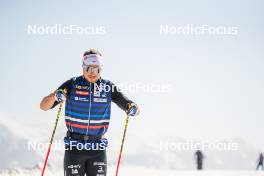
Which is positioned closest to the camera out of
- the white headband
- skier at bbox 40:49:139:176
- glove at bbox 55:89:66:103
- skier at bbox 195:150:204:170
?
glove at bbox 55:89:66:103

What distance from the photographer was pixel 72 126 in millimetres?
5828

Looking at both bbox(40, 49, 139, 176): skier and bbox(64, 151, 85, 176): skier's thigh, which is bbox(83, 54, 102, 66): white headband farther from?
bbox(64, 151, 85, 176): skier's thigh

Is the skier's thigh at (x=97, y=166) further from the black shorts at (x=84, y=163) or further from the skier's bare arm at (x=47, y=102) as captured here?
the skier's bare arm at (x=47, y=102)

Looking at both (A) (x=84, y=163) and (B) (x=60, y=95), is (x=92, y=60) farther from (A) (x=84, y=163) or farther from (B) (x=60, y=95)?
(A) (x=84, y=163)

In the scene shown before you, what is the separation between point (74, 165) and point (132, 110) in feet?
3.53

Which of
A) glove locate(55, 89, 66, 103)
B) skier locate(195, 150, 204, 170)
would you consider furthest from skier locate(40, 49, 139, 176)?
skier locate(195, 150, 204, 170)

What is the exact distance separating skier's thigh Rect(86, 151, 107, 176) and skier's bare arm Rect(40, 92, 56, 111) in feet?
2.94

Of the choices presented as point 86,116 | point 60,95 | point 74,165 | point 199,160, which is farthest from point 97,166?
point 199,160

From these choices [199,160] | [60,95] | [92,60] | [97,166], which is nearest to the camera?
[60,95]

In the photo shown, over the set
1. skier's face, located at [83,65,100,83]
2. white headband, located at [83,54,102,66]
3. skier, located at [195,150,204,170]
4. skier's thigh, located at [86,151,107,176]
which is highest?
white headband, located at [83,54,102,66]

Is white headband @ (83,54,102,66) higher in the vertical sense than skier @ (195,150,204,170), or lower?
higher

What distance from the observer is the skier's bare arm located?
5.73 m

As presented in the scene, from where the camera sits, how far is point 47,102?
577 centimetres

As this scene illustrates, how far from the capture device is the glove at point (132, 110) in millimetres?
6059
